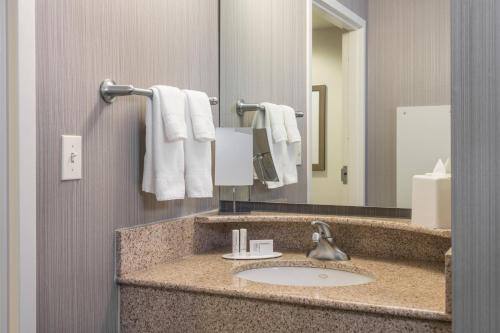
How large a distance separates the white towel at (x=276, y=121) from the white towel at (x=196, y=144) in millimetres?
313

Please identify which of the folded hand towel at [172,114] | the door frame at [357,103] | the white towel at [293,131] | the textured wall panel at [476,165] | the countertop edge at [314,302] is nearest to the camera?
the textured wall panel at [476,165]

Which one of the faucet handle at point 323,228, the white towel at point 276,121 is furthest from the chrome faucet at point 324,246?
the white towel at point 276,121

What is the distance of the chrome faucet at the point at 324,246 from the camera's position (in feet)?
5.44

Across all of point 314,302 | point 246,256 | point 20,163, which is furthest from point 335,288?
point 20,163

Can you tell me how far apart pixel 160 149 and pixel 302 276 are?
0.58 metres

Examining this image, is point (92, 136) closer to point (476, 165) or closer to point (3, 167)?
point (3, 167)

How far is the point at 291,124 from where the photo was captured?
189 cm

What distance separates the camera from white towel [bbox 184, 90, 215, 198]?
1610 millimetres

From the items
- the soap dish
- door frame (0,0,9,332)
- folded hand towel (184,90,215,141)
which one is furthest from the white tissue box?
door frame (0,0,9,332)

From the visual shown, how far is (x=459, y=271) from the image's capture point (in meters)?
1.05

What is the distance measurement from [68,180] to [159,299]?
0.40 metres

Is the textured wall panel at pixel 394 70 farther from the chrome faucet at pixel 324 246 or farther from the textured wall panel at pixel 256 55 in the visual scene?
the textured wall panel at pixel 256 55

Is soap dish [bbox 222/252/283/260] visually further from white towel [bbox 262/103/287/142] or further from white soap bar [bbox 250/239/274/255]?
white towel [bbox 262/103/287/142]

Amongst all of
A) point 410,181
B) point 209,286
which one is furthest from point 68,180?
point 410,181
